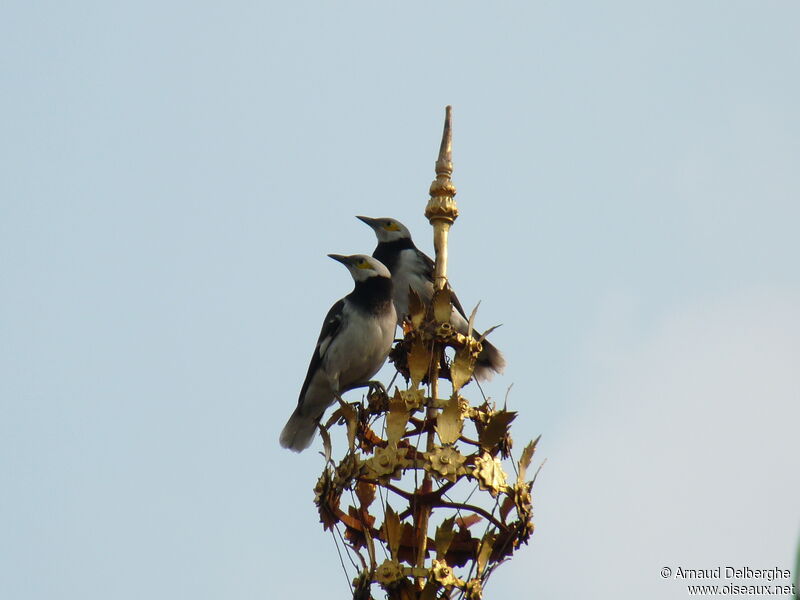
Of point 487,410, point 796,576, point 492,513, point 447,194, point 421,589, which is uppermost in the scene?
point 447,194

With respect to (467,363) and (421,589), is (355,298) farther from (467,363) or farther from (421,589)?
(421,589)

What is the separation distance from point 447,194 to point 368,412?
1737mm

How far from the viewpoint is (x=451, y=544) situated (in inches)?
290

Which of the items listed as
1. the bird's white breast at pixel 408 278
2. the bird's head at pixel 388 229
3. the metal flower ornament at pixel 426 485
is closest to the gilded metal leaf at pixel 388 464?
the metal flower ornament at pixel 426 485

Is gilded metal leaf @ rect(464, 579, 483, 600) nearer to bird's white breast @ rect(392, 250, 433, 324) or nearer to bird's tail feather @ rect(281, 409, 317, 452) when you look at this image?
bird's tail feather @ rect(281, 409, 317, 452)

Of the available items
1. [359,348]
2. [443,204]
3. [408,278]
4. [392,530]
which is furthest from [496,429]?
[408,278]

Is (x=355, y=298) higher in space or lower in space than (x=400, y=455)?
higher

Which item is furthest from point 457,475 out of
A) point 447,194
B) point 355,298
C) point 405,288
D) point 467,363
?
point 405,288

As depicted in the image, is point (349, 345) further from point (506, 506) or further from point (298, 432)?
point (506, 506)

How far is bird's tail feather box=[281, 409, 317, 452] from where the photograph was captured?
1031 centimetres

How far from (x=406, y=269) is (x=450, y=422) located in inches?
189

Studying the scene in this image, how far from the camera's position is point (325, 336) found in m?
10.4

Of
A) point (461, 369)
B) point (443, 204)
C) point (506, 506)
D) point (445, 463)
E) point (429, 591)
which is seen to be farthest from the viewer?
point (443, 204)

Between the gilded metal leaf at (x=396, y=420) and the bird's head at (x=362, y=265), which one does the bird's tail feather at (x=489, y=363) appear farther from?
the gilded metal leaf at (x=396, y=420)
